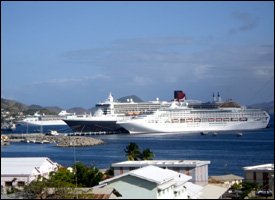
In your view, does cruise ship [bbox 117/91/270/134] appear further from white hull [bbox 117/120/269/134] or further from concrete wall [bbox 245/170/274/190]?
concrete wall [bbox 245/170/274/190]

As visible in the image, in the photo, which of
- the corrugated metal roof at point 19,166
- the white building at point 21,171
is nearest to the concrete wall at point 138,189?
the white building at point 21,171

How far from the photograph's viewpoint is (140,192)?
20.6ft

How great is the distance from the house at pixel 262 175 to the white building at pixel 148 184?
300cm

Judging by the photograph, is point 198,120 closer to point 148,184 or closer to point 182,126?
point 182,126

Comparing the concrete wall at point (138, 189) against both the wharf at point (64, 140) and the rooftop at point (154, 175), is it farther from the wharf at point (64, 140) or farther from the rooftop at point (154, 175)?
the wharf at point (64, 140)

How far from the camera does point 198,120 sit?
38438 millimetres

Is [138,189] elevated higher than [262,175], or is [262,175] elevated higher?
[138,189]

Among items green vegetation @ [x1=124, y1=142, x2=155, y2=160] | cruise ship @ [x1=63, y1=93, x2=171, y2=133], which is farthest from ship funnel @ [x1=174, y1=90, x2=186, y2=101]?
green vegetation @ [x1=124, y1=142, x2=155, y2=160]

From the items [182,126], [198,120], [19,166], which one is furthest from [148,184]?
[198,120]

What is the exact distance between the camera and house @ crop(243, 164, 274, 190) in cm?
946

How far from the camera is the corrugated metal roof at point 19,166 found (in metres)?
8.20

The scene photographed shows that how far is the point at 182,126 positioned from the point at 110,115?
5.20 meters

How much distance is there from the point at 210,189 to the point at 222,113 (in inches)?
1220

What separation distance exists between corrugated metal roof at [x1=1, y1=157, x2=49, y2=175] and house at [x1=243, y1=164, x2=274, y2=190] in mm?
3648
